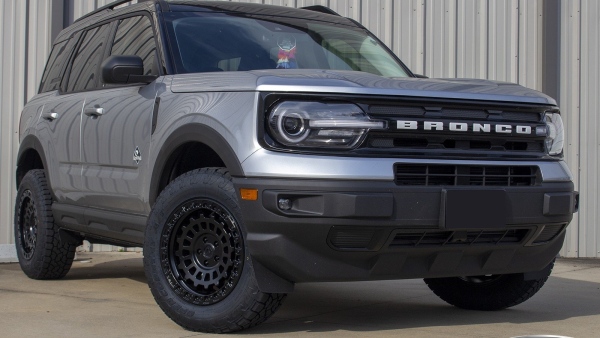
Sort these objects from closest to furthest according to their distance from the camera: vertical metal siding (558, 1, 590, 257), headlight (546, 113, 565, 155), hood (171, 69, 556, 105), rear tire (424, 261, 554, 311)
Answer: hood (171, 69, 556, 105) → headlight (546, 113, 565, 155) → rear tire (424, 261, 554, 311) → vertical metal siding (558, 1, 590, 257)

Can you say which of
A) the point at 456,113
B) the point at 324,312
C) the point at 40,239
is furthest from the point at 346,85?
the point at 40,239

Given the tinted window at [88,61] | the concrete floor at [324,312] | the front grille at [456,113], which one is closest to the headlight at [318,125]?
the front grille at [456,113]

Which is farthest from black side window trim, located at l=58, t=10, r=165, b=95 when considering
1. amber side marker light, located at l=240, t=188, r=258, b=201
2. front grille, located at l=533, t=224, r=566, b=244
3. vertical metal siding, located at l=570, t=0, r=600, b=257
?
vertical metal siding, located at l=570, t=0, r=600, b=257

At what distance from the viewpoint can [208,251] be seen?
4734 mm

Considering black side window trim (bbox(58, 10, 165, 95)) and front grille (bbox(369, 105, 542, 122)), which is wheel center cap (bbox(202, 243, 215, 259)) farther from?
black side window trim (bbox(58, 10, 165, 95))

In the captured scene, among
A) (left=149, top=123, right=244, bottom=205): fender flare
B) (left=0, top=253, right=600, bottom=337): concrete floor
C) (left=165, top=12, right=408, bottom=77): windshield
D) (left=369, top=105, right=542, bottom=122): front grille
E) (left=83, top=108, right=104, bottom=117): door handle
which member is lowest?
(left=0, top=253, right=600, bottom=337): concrete floor

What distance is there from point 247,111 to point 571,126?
6009mm

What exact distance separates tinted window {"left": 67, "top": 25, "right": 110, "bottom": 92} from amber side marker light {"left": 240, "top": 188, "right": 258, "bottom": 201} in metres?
2.32

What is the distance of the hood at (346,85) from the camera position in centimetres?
444

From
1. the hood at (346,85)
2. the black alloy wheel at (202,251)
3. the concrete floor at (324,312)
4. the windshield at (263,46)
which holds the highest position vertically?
the windshield at (263,46)

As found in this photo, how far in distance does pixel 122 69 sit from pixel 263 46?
2.75ft

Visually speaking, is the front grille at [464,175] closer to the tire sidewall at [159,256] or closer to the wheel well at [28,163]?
the tire sidewall at [159,256]

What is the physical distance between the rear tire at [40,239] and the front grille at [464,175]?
3.27 meters

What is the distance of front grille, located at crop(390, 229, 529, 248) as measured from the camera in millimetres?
4512
